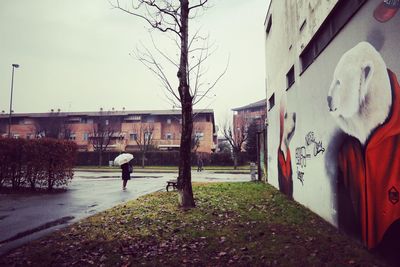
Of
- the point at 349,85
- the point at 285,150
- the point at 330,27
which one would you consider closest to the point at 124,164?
the point at 285,150

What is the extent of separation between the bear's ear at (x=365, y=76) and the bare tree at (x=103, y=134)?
134 feet

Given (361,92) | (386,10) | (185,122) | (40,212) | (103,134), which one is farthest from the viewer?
(103,134)

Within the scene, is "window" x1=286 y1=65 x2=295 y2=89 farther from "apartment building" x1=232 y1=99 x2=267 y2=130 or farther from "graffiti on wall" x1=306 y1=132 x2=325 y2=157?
"apartment building" x1=232 y1=99 x2=267 y2=130

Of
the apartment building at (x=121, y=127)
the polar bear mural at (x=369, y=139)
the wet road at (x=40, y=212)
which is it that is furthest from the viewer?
the apartment building at (x=121, y=127)

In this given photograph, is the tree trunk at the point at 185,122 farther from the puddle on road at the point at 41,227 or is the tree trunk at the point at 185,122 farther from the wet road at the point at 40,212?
the puddle on road at the point at 41,227

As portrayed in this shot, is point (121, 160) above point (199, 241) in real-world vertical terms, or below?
above

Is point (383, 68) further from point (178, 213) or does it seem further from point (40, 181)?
point (40, 181)

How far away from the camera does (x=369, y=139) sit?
4.60m

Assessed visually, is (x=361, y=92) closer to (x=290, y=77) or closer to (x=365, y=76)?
(x=365, y=76)

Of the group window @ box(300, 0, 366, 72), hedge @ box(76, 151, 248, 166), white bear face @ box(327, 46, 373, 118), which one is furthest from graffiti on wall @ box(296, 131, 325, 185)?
hedge @ box(76, 151, 248, 166)

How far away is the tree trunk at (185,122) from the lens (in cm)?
878

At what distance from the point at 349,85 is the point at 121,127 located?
5029cm

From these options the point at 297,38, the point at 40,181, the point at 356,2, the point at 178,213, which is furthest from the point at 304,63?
the point at 40,181

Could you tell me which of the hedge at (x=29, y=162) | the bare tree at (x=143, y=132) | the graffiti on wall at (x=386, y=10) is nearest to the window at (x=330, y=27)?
the graffiti on wall at (x=386, y=10)
